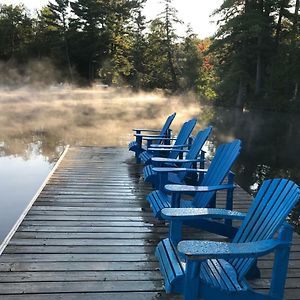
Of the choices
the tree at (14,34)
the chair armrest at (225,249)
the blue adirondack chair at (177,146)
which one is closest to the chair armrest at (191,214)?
the chair armrest at (225,249)

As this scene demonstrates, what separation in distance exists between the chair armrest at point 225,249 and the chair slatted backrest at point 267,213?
130 mm

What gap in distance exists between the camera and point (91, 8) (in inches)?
1174

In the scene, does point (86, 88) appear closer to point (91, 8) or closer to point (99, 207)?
point (91, 8)

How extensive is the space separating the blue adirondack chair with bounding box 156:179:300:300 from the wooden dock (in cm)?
43

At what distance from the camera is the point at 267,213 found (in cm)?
188

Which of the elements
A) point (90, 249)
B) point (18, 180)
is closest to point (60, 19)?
point (18, 180)

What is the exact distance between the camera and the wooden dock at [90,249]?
85.5 inches

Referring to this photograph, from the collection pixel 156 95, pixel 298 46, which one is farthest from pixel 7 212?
pixel 156 95

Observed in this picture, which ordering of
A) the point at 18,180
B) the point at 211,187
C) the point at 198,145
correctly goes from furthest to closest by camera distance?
the point at 18,180, the point at 198,145, the point at 211,187

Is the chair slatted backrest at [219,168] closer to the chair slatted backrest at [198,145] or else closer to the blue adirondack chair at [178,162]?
the blue adirondack chair at [178,162]

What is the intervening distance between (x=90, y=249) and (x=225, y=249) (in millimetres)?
1378

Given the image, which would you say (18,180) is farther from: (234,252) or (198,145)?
(234,252)

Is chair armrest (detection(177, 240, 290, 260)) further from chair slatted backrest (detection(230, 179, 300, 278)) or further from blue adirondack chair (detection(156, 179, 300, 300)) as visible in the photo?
chair slatted backrest (detection(230, 179, 300, 278))

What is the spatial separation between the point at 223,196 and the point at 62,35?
2986 centimetres
